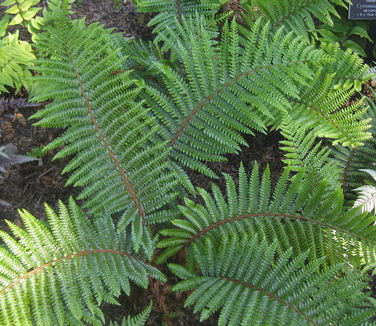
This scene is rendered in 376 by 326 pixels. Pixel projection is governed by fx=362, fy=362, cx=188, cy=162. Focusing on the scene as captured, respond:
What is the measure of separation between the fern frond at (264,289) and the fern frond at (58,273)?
1.10 ft

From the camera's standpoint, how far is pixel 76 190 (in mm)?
2945

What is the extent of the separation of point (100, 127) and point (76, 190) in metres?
0.78

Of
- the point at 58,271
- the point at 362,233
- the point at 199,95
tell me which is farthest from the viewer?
the point at 199,95

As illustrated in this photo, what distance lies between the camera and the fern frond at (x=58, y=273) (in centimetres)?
200

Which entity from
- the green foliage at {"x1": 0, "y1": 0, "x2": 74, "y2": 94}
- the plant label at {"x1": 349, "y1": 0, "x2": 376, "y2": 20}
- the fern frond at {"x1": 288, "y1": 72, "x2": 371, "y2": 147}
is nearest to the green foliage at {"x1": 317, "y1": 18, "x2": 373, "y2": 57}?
the plant label at {"x1": 349, "y1": 0, "x2": 376, "y2": 20}

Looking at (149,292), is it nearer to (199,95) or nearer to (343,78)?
(199,95)

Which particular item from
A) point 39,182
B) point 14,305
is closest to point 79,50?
point 39,182

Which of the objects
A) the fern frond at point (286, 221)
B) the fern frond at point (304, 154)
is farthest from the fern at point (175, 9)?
the fern frond at point (286, 221)

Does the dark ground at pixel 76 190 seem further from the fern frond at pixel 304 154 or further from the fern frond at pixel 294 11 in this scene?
the fern frond at pixel 294 11

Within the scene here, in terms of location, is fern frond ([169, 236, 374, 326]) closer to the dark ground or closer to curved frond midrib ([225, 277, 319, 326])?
curved frond midrib ([225, 277, 319, 326])

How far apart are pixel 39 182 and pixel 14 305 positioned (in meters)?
1.20

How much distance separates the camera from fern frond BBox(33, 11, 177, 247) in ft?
7.76

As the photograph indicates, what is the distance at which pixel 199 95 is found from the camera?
2.55 meters

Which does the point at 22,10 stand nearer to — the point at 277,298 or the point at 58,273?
the point at 58,273
